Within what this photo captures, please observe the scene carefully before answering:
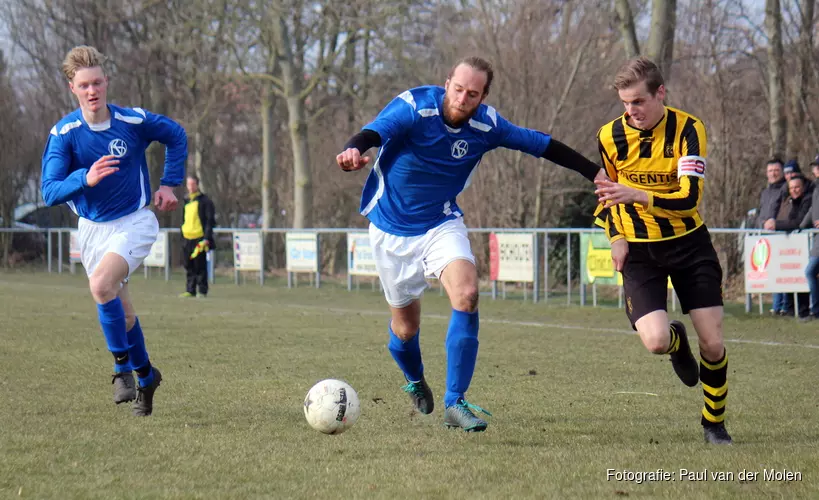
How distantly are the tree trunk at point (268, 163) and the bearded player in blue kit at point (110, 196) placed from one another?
2388 centimetres

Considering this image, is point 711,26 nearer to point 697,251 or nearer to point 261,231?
point 261,231

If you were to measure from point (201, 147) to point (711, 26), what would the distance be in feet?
68.4

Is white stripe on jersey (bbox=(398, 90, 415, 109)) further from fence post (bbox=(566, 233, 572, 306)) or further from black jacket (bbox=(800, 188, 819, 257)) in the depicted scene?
fence post (bbox=(566, 233, 572, 306))

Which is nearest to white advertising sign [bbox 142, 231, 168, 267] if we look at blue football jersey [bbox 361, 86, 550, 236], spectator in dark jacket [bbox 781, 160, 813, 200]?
spectator in dark jacket [bbox 781, 160, 813, 200]

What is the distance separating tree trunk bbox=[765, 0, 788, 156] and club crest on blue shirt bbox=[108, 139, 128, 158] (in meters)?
13.5

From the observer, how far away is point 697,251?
6055 millimetres

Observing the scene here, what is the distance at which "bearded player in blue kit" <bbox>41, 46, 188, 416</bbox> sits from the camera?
7.08m

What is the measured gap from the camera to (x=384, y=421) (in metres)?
6.71

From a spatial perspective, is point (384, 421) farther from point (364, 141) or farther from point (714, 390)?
point (714, 390)

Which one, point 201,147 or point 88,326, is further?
point 201,147

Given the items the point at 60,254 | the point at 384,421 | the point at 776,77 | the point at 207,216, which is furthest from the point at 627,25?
the point at 60,254

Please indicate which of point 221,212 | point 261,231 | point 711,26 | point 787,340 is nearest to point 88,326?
point 787,340

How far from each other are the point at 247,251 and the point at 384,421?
18231mm

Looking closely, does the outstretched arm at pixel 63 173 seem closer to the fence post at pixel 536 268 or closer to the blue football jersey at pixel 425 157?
the blue football jersey at pixel 425 157
